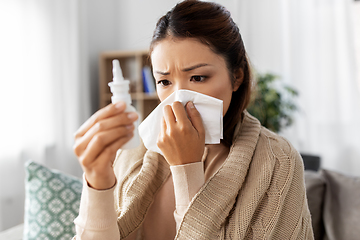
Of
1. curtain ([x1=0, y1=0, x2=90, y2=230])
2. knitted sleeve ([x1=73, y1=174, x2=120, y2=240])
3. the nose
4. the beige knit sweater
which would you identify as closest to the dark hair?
the nose

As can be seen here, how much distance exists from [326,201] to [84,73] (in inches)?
95.8

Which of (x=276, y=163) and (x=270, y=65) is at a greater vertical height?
(x=270, y=65)

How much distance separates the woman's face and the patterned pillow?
71 cm

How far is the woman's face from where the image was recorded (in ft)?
3.00

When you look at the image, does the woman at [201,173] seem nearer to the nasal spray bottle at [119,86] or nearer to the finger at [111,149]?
the finger at [111,149]

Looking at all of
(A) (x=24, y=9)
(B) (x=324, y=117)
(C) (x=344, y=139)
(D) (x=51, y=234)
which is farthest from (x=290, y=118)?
(A) (x=24, y=9)

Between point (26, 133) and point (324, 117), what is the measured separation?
2.50 metres

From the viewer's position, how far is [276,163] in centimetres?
98

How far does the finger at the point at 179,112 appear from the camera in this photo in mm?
846

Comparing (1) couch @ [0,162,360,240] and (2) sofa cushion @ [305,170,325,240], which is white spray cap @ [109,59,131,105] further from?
(2) sofa cushion @ [305,170,325,240]

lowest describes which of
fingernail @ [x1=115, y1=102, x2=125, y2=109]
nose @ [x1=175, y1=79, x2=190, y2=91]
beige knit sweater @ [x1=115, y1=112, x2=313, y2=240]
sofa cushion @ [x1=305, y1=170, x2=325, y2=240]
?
sofa cushion @ [x1=305, y1=170, x2=325, y2=240]

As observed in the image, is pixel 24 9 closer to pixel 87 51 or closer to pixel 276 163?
pixel 87 51

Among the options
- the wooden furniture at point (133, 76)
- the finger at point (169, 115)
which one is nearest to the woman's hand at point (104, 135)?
the finger at point (169, 115)

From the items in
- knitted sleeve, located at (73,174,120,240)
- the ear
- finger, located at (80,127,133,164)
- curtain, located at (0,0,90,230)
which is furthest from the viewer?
curtain, located at (0,0,90,230)
